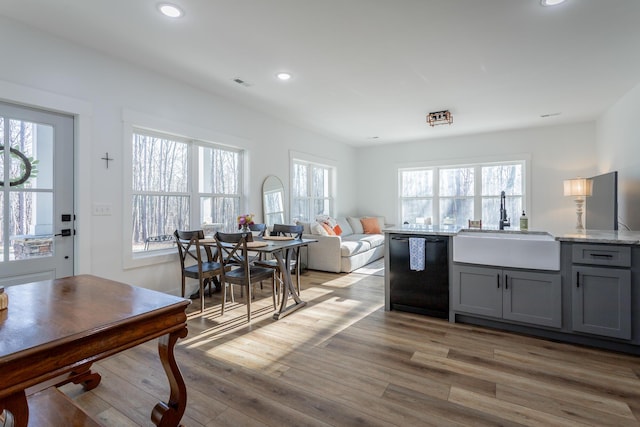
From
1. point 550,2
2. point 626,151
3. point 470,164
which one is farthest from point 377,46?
point 470,164

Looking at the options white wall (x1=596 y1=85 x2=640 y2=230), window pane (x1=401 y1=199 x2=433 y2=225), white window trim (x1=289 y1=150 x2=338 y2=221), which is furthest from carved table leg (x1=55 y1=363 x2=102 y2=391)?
window pane (x1=401 y1=199 x2=433 y2=225)

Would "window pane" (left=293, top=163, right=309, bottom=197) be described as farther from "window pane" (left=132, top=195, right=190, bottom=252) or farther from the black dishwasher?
the black dishwasher

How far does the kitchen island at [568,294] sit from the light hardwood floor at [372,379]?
0.42ft

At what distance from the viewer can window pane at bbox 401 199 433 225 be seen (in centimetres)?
719

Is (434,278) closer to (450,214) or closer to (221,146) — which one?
(221,146)

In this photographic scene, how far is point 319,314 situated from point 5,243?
2798mm

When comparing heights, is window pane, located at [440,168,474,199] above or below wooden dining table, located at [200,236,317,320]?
above

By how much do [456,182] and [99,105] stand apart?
643 cm

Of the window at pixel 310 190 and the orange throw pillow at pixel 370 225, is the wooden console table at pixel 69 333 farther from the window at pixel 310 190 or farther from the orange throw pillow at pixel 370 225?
the orange throw pillow at pixel 370 225

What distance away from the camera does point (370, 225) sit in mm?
7297

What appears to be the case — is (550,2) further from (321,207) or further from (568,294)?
(321,207)

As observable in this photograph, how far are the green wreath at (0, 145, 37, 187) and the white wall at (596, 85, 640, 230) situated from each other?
6138 mm

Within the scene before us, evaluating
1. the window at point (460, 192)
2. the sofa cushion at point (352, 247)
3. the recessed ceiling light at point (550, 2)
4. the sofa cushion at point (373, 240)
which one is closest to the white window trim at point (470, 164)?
the window at point (460, 192)

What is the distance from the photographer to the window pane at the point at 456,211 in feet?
22.2
